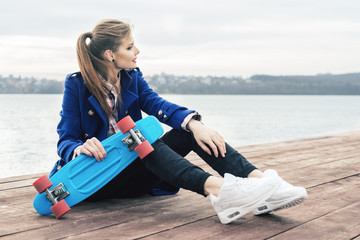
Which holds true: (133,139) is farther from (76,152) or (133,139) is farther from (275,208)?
(275,208)

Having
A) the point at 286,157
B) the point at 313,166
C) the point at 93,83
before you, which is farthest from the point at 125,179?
the point at 286,157

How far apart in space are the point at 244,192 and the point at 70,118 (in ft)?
2.64

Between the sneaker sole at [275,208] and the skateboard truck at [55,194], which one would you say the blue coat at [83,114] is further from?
the sneaker sole at [275,208]

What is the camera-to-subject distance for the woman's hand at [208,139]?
1.70 meters

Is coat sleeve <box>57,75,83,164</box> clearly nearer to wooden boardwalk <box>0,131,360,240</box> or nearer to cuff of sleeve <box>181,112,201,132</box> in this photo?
wooden boardwalk <box>0,131,360,240</box>

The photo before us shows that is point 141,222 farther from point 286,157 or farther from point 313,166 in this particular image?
point 286,157

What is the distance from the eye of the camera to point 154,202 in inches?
77.2

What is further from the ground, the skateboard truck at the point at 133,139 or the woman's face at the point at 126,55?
the woman's face at the point at 126,55

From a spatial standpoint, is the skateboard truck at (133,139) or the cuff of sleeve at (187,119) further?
the cuff of sleeve at (187,119)

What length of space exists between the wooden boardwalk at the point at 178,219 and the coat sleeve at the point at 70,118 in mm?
304

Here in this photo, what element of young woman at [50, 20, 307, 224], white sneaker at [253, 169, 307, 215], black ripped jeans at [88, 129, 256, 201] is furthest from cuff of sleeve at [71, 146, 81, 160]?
→ white sneaker at [253, 169, 307, 215]

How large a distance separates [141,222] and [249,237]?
1.38 feet

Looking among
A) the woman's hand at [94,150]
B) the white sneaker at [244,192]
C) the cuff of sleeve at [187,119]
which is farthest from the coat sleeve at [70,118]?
the white sneaker at [244,192]

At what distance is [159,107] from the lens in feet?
6.48
